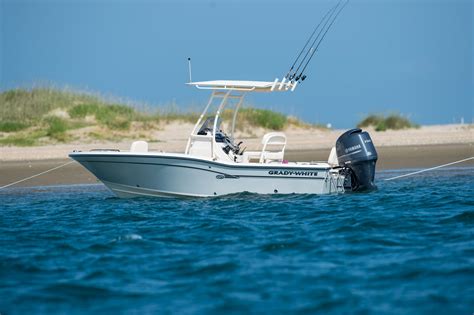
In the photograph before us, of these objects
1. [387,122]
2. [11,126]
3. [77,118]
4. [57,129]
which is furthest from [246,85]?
[387,122]

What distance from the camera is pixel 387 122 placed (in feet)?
118

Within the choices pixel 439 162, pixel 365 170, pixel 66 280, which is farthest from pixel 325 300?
pixel 439 162

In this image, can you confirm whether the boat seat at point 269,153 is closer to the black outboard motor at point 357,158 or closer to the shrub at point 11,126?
the black outboard motor at point 357,158

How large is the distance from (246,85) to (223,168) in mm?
1758

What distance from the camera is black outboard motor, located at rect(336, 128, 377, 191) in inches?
636

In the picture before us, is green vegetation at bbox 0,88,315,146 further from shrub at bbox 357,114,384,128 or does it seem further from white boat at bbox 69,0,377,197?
white boat at bbox 69,0,377,197

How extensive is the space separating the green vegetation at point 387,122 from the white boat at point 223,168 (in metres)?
19.6

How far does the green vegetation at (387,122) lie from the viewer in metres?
35.8

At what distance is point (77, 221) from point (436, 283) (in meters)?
6.83

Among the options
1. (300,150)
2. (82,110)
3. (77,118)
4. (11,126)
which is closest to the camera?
(300,150)

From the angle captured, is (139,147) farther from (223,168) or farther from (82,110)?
(82,110)

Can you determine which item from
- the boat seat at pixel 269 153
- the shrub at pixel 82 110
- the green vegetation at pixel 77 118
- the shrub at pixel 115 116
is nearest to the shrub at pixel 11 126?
the green vegetation at pixel 77 118

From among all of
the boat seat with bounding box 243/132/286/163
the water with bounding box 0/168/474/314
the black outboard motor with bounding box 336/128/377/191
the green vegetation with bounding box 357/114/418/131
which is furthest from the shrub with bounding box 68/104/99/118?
the black outboard motor with bounding box 336/128/377/191

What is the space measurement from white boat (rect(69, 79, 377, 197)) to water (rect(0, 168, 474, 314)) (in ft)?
0.90
